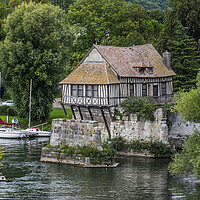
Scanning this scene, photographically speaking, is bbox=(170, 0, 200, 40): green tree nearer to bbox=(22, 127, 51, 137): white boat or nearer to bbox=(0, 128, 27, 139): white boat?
bbox=(22, 127, 51, 137): white boat

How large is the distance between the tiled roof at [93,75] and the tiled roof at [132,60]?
77 cm

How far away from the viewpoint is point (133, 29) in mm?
74312

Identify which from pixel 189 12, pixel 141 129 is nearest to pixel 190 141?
pixel 141 129

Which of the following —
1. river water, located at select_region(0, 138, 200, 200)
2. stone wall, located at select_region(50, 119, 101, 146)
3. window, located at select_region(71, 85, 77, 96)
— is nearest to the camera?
river water, located at select_region(0, 138, 200, 200)

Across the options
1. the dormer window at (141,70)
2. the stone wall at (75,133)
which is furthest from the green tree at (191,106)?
the dormer window at (141,70)

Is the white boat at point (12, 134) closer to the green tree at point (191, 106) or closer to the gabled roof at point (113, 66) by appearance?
the gabled roof at point (113, 66)

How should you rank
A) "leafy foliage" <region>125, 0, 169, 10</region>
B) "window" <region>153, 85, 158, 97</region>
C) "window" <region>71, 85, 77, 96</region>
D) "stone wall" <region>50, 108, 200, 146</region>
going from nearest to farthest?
"stone wall" <region>50, 108, 200, 146</region>
"window" <region>71, 85, 77, 96</region>
"window" <region>153, 85, 158, 97</region>
"leafy foliage" <region>125, 0, 169, 10</region>

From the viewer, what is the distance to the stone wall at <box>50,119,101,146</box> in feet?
140

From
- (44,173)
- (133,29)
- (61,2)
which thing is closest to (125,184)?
(44,173)

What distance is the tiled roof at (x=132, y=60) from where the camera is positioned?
5081 centimetres

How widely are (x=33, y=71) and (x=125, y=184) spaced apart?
1085 inches

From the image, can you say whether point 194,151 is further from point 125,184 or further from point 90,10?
point 90,10

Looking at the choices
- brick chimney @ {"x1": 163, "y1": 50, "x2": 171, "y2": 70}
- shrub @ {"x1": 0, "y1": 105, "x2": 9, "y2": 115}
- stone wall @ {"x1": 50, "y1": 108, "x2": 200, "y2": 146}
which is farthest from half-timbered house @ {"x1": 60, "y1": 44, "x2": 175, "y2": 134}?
shrub @ {"x1": 0, "y1": 105, "x2": 9, "y2": 115}

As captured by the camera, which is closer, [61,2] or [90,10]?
[90,10]
